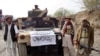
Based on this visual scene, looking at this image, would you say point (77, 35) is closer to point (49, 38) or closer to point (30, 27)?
point (49, 38)

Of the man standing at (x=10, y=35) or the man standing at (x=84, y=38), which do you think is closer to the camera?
the man standing at (x=84, y=38)

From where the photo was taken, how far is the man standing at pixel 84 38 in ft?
30.8

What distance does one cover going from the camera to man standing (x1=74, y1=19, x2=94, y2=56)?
938 centimetres

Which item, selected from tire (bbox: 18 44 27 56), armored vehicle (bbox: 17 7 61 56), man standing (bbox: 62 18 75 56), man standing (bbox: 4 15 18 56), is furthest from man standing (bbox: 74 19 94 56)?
man standing (bbox: 4 15 18 56)

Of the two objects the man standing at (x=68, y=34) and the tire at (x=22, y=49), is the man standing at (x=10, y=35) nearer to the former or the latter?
the tire at (x=22, y=49)

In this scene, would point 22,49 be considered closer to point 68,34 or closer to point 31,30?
point 31,30

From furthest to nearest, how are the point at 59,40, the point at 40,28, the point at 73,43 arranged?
1. the point at 40,28
2. the point at 59,40
3. the point at 73,43

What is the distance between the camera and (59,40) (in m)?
10.8

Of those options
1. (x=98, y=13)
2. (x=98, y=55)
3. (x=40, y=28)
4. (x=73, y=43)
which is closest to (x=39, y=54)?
(x=40, y=28)

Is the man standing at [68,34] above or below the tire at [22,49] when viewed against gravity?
above

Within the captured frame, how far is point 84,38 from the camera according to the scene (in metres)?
9.55

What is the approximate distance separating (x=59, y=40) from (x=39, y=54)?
1.05 metres

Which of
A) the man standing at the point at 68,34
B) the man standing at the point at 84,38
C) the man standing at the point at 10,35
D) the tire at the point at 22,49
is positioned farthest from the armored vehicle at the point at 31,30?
the man standing at the point at 84,38

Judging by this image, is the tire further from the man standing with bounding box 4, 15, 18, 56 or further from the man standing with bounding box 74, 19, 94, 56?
the man standing with bounding box 74, 19, 94, 56
